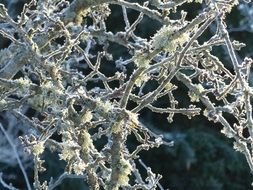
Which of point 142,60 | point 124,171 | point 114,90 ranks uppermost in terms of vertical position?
point 142,60

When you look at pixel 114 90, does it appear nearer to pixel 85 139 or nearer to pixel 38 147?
Result: pixel 85 139

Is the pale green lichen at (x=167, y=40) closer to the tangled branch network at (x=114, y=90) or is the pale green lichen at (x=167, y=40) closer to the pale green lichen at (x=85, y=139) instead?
the tangled branch network at (x=114, y=90)

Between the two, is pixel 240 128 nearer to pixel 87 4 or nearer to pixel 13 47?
pixel 87 4

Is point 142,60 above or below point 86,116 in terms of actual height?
above

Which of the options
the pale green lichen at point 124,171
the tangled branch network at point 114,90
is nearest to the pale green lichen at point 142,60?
the tangled branch network at point 114,90

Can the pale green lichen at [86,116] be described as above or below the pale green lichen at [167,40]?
below

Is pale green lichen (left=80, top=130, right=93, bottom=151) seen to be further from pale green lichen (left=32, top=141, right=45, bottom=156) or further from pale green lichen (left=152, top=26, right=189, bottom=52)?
pale green lichen (left=152, top=26, right=189, bottom=52)

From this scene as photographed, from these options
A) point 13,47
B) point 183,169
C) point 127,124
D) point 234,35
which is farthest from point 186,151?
point 127,124

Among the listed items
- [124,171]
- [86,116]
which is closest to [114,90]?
[86,116]

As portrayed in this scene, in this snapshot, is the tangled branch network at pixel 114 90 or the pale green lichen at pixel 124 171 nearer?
the tangled branch network at pixel 114 90

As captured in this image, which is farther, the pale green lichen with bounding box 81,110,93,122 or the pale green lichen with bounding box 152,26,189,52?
the pale green lichen with bounding box 81,110,93,122

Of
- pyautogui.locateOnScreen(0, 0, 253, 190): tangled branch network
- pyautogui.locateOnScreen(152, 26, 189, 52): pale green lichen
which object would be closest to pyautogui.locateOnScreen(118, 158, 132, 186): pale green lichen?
pyautogui.locateOnScreen(0, 0, 253, 190): tangled branch network

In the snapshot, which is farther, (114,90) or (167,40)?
(114,90)
